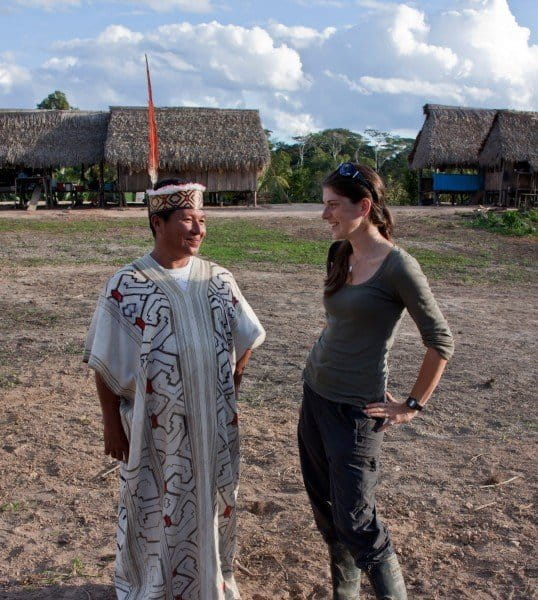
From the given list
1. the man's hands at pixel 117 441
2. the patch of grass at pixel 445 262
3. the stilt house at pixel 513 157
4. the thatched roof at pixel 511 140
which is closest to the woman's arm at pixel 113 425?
the man's hands at pixel 117 441

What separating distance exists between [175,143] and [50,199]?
16.6 ft

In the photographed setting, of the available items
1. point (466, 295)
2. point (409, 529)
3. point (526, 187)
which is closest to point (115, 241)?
point (466, 295)

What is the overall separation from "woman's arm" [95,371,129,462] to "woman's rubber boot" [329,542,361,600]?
85 centimetres

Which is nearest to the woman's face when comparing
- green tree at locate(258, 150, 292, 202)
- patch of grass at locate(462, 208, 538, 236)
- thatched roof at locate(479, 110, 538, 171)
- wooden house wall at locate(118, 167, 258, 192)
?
patch of grass at locate(462, 208, 538, 236)

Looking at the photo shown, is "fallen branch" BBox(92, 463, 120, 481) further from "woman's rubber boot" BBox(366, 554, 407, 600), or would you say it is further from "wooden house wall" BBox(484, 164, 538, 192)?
"wooden house wall" BBox(484, 164, 538, 192)

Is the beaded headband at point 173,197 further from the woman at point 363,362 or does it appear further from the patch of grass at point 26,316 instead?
the patch of grass at point 26,316

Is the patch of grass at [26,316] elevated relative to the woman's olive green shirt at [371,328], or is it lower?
lower

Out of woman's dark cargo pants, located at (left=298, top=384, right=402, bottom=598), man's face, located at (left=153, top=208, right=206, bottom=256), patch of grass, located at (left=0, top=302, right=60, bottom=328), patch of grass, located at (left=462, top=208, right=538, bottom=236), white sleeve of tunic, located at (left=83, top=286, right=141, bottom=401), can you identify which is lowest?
patch of grass, located at (left=0, top=302, right=60, bottom=328)

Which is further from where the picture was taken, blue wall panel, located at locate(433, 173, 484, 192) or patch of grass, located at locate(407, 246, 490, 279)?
blue wall panel, located at locate(433, 173, 484, 192)

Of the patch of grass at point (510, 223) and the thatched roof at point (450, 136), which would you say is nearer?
the patch of grass at point (510, 223)

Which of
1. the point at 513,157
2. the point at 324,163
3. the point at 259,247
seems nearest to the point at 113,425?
the point at 259,247

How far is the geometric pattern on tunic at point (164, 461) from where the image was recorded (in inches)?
101

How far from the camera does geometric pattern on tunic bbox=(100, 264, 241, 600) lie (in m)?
2.56

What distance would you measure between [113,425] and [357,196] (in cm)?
118
